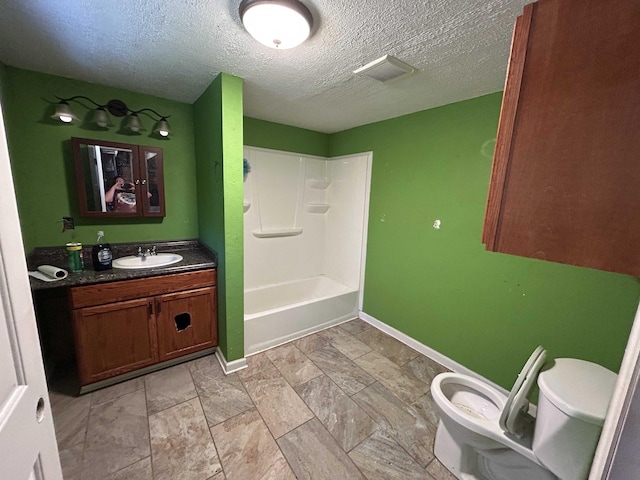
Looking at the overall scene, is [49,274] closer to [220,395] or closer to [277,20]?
[220,395]

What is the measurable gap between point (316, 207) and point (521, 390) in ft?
8.81

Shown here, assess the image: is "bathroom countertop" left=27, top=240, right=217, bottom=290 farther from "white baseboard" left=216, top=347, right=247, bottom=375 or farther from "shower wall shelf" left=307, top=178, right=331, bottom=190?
"shower wall shelf" left=307, top=178, right=331, bottom=190

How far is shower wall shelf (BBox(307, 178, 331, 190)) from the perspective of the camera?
331 centimetres

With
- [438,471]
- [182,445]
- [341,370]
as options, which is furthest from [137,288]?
[438,471]

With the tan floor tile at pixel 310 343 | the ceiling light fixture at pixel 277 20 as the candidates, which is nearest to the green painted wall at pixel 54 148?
the ceiling light fixture at pixel 277 20

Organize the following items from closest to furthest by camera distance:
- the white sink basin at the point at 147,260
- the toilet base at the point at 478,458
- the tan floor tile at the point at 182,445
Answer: the toilet base at the point at 478,458
the tan floor tile at the point at 182,445
the white sink basin at the point at 147,260

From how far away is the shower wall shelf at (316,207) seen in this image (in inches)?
132

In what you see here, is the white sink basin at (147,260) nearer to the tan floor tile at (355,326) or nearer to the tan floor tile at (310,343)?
the tan floor tile at (310,343)

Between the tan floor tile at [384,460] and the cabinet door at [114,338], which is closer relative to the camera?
the tan floor tile at [384,460]

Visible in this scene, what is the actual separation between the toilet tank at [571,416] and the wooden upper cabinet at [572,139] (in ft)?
2.46

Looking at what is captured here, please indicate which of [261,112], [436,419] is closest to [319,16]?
[261,112]

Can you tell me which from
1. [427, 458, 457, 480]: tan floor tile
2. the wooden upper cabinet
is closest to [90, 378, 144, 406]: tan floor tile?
[427, 458, 457, 480]: tan floor tile

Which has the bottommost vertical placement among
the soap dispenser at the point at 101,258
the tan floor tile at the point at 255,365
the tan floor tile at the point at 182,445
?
the tan floor tile at the point at 182,445

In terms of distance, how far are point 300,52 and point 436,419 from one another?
2462 mm
